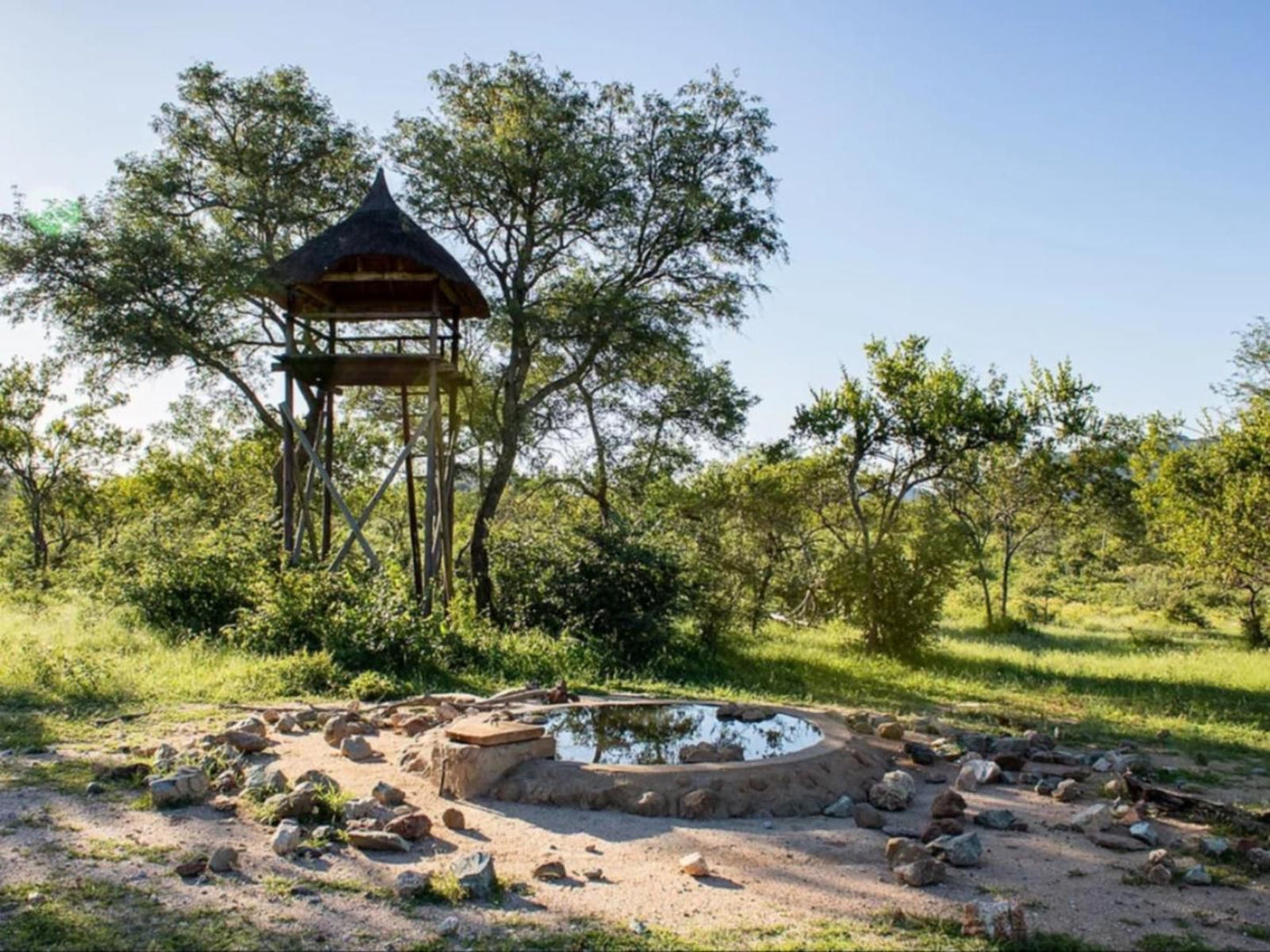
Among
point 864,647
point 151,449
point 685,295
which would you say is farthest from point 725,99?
point 151,449

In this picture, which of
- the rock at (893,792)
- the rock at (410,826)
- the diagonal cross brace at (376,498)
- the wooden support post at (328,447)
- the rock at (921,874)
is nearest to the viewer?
the rock at (921,874)

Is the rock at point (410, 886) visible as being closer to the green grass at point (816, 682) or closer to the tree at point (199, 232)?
the green grass at point (816, 682)

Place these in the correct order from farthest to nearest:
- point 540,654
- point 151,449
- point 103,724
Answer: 1. point 151,449
2. point 540,654
3. point 103,724

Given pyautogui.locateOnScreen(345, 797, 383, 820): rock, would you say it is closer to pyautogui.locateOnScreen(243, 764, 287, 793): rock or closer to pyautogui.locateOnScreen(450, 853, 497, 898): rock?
pyautogui.locateOnScreen(243, 764, 287, 793): rock

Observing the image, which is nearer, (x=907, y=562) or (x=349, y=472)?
(x=907, y=562)

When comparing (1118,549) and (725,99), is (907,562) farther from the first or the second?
(1118,549)

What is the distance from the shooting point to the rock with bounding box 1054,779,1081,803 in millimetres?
6273

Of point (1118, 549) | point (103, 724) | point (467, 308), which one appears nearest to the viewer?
point (103, 724)

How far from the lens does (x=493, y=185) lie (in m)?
15.1

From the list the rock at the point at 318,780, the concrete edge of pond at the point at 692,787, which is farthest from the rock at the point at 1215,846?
the rock at the point at 318,780

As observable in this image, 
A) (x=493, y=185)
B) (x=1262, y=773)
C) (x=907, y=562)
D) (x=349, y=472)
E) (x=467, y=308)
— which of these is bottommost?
(x=1262, y=773)

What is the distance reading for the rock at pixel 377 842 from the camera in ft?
16.0

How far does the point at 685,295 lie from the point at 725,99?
2.97 meters

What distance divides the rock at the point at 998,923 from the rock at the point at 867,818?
5.30ft
